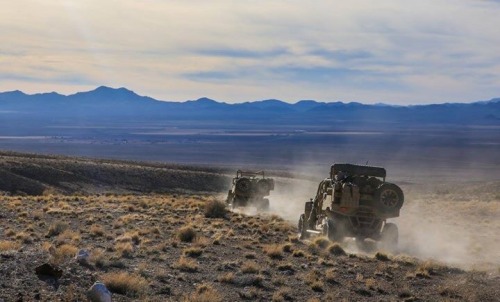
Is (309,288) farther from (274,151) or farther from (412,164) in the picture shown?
(274,151)

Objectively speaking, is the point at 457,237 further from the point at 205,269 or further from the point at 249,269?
the point at 205,269

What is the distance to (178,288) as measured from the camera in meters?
12.4

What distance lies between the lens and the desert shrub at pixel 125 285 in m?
11.4

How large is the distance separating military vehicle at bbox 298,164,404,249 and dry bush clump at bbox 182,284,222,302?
26.6ft

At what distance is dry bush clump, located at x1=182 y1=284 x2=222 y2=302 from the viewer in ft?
37.2

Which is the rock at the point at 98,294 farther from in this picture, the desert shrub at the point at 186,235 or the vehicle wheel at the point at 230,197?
the vehicle wheel at the point at 230,197

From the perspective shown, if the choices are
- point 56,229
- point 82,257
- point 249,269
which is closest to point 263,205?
point 56,229

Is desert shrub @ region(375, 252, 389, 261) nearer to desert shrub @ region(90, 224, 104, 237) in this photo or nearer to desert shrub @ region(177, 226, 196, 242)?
desert shrub @ region(177, 226, 196, 242)

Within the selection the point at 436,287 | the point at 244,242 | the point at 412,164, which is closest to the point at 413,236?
the point at 244,242

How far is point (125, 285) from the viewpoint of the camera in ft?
37.9

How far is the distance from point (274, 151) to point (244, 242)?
138940mm

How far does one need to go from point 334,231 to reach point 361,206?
119cm

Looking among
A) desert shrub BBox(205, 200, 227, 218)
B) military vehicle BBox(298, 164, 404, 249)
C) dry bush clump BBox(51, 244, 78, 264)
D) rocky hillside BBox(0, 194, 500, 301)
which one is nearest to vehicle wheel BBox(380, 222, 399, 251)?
military vehicle BBox(298, 164, 404, 249)

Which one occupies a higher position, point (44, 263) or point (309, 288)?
point (44, 263)
